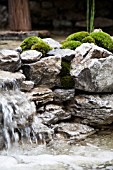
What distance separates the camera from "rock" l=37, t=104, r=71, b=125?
4617 mm

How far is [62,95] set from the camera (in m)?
4.82

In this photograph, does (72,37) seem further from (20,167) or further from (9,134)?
(20,167)

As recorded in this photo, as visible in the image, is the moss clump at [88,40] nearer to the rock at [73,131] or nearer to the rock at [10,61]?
the rock at [10,61]

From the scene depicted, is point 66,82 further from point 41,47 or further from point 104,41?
point 104,41

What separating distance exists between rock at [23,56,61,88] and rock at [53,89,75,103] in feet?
0.42

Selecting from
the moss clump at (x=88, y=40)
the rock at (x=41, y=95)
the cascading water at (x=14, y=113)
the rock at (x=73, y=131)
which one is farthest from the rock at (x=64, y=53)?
the rock at (x=73, y=131)

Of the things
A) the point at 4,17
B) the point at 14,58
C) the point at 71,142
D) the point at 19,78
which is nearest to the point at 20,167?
the point at 71,142

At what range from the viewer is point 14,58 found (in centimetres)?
462

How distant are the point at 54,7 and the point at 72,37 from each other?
17.7ft

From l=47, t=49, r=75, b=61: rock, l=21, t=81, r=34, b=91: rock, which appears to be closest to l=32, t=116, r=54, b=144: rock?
l=21, t=81, r=34, b=91: rock

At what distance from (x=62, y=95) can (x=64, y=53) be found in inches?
26.2

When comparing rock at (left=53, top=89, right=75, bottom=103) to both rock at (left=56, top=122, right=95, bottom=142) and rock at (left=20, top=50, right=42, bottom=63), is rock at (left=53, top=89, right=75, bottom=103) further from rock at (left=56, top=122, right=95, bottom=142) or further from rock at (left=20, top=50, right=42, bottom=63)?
rock at (left=20, top=50, right=42, bottom=63)

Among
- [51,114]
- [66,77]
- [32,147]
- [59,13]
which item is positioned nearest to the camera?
[32,147]

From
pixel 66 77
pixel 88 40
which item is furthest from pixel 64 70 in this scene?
pixel 88 40
